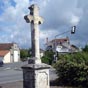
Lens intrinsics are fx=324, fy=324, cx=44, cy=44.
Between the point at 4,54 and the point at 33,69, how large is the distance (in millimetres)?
80506

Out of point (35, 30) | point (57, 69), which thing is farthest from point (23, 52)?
point (35, 30)

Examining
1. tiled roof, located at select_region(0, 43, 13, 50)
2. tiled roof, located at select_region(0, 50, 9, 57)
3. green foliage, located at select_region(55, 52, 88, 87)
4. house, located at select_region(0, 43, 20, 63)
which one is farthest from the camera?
tiled roof, located at select_region(0, 43, 13, 50)

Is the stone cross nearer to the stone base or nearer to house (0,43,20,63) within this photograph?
the stone base

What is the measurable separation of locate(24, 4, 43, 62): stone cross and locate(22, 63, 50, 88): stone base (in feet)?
1.50

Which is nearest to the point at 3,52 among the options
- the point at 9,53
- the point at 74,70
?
the point at 9,53

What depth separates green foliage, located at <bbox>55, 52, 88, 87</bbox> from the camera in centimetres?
→ 1829

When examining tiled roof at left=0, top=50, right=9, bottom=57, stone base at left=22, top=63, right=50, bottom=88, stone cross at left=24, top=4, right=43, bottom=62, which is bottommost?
stone base at left=22, top=63, right=50, bottom=88

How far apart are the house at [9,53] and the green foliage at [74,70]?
7235cm

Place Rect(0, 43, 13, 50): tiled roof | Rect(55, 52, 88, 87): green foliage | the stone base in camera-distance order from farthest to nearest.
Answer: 1. Rect(0, 43, 13, 50): tiled roof
2. Rect(55, 52, 88, 87): green foliage
3. the stone base

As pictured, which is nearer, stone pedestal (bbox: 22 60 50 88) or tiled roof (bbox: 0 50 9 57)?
stone pedestal (bbox: 22 60 50 88)

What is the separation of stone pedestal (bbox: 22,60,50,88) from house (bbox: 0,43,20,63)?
259ft

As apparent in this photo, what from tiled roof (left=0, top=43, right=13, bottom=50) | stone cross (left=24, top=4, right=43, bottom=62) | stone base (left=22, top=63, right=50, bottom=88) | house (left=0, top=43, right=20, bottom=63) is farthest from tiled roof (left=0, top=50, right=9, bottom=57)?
stone base (left=22, top=63, right=50, bottom=88)

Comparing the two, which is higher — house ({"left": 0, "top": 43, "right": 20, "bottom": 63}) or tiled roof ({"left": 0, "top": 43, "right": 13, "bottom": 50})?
tiled roof ({"left": 0, "top": 43, "right": 13, "bottom": 50})

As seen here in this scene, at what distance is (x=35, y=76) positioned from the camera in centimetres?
1248
